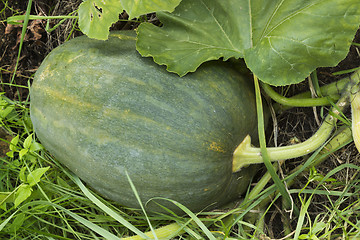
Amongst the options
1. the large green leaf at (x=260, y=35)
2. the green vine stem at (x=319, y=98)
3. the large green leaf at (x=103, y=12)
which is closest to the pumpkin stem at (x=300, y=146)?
the green vine stem at (x=319, y=98)

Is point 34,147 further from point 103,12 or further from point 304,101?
point 304,101

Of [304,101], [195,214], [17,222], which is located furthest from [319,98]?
[17,222]

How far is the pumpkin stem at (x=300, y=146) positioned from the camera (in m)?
1.61

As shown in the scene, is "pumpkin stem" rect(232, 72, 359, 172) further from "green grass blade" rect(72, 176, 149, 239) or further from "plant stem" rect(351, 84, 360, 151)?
"green grass blade" rect(72, 176, 149, 239)

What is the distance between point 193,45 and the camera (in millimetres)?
1619

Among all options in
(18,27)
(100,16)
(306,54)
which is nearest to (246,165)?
(306,54)

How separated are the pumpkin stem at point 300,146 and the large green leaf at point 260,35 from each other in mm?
197

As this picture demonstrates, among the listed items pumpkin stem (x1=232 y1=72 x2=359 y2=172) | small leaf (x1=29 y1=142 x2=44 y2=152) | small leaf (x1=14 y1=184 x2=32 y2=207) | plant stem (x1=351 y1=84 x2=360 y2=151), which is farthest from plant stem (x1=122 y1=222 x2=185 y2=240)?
plant stem (x1=351 y1=84 x2=360 y2=151)

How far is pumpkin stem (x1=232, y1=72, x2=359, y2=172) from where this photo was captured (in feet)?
5.28

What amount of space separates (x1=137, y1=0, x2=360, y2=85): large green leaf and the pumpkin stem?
20cm

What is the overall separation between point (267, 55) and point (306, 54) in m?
0.12

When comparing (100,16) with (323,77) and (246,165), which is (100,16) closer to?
(246,165)

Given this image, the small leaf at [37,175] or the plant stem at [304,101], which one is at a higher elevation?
the plant stem at [304,101]

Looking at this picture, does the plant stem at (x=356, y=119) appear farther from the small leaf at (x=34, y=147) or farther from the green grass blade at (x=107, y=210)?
the small leaf at (x=34, y=147)
